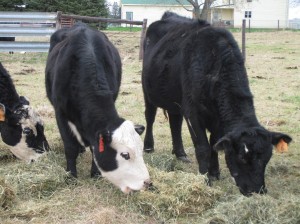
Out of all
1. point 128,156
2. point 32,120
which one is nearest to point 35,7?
point 32,120

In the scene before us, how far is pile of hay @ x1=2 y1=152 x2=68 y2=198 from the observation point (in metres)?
5.33

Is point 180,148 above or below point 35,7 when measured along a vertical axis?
below

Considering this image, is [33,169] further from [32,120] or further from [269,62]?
[269,62]

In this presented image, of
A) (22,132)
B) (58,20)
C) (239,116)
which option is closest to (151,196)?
(239,116)

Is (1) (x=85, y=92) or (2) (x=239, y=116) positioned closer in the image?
(2) (x=239, y=116)

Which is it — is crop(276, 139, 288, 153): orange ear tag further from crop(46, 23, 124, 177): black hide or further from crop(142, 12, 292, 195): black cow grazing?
crop(46, 23, 124, 177): black hide

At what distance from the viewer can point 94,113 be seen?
508cm

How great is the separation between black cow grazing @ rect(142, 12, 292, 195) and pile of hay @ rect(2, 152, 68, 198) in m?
1.69

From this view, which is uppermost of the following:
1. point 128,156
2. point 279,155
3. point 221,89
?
point 221,89

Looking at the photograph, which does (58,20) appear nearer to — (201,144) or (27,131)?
(27,131)

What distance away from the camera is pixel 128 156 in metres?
4.80

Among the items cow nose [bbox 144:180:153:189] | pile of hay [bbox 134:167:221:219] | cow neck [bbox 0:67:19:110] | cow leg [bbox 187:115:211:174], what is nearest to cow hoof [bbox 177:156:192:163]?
cow leg [bbox 187:115:211:174]

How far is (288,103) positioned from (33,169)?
6669 millimetres

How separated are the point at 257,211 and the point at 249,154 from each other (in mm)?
569
